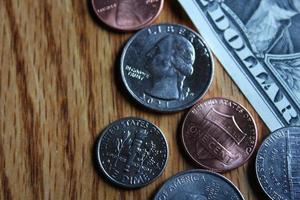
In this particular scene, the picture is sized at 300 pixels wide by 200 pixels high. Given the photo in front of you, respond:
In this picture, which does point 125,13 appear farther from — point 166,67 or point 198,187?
point 198,187

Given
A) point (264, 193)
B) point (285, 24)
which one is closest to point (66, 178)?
point (264, 193)

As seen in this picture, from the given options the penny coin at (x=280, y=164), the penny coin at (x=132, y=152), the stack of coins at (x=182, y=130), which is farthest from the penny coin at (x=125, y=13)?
the penny coin at (x=280, y=164)

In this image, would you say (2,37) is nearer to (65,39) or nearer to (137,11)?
(65,39)

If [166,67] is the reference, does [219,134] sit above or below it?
below

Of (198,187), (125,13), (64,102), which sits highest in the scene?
(125,13)

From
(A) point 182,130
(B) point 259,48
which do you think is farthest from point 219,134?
(B) point 259,48
